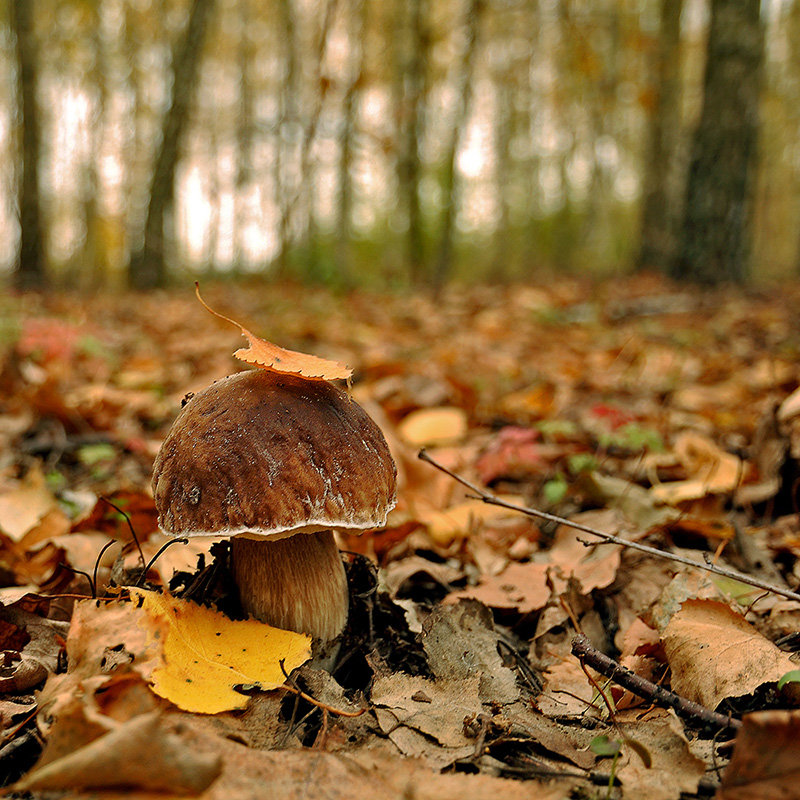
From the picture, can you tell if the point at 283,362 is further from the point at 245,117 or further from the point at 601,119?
the point at 245,117

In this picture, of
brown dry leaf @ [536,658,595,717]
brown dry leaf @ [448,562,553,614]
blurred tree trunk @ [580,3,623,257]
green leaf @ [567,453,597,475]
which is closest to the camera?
brown dry leaf @ [536,658,595,717]

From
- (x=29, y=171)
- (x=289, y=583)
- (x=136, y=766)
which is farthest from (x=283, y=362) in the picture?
(x=29, y=171)

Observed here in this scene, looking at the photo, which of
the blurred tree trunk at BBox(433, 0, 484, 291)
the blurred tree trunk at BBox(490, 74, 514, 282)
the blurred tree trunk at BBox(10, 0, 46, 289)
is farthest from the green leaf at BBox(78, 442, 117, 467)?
the blurred tree trunk at BBox(490, 74, 514, 282)

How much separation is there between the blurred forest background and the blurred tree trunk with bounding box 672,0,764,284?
2 centimetres

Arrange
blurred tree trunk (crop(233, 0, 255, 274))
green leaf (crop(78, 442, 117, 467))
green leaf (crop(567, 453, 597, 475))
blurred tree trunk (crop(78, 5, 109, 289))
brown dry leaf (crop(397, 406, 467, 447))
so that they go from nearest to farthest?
green leaf (crop(567, 453, 597, 475)) < green leaf (crop(78, 442, 117, 467)) < brown dry leaf (crop(397, 406, 467, 447)) < blurred tree trunk (crop(78, 5, 109, 289)) < blurred tree trunk (crop(233, 0, 255, 274))

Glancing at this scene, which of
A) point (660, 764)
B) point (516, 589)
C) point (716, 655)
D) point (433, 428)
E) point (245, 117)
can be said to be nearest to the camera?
point (660, 764)

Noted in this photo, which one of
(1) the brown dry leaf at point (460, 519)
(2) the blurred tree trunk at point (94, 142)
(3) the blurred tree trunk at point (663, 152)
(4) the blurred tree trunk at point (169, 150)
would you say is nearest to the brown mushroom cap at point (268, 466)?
(1) the brown dry leaf at point (460, 519)

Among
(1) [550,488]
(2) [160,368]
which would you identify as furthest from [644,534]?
(2) [160,368]

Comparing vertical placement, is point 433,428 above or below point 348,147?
below

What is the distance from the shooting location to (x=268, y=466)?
4.65 ft

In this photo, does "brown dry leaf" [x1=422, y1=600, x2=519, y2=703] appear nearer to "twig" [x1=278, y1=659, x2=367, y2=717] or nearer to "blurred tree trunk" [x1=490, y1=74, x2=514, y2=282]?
"twig" [x1=278, y1=659, x2=367, y2=717]

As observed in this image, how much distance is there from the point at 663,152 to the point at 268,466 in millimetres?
12974

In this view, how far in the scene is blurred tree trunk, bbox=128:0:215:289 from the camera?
32.2 ft

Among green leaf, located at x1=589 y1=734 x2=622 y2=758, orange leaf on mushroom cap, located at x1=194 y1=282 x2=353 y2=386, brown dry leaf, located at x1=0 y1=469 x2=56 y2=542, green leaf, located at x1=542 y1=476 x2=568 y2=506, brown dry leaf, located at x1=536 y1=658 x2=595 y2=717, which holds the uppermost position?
orange leaf on mushroom cap, located at x1=194 y1=282 x2=353 y2=386
